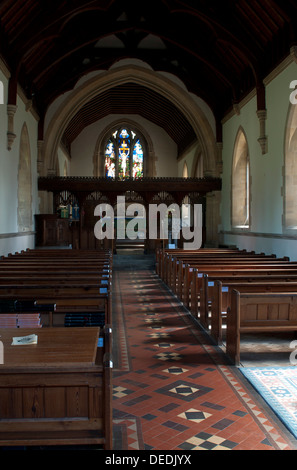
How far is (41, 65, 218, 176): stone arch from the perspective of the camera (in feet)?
51.0

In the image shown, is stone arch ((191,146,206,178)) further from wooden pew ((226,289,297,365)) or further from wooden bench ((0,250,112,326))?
wooden pew ((226,289,297,365))

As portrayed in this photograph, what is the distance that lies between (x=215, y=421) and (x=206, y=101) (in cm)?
1411

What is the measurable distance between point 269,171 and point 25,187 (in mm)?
7061

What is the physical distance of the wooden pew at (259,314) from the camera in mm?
4805

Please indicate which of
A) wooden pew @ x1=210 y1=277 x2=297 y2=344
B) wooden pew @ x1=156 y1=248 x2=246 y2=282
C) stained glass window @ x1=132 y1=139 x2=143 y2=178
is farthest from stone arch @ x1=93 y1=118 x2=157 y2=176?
wooden pew @ x1=210 y1=277 x2=297 y2=344

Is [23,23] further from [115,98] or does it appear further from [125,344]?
[115,98]

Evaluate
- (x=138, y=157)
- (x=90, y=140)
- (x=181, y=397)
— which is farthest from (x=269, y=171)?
(x=90, y=140)

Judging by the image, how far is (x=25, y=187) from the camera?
1356 cm

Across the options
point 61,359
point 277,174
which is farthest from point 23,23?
point 61,359

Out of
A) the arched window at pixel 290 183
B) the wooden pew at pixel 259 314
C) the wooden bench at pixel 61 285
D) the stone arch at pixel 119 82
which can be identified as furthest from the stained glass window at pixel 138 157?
the wooden pew at pixel 259 314

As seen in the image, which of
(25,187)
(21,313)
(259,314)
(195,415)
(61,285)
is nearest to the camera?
(195,415)

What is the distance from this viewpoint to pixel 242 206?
1435cm

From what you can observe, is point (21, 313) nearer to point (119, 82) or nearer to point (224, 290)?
point (224, 290)
